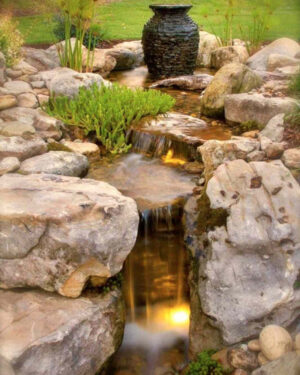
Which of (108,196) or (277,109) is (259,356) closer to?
(108,196)

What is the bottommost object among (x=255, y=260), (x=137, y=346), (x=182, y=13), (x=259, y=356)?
A: (x=137, y=346)

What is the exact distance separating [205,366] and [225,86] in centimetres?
500

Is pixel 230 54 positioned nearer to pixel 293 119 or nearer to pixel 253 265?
pixel 293 119

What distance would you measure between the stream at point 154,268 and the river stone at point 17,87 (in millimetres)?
2345

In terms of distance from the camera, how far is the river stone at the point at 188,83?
380 inches

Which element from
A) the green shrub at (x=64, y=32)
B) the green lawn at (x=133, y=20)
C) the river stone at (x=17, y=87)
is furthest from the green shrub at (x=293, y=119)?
the green shrub at (x=64, y=32)

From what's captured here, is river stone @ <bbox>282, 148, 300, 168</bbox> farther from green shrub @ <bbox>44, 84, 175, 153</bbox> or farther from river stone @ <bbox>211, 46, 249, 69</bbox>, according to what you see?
river stone @ <bbox>211, 46, 249, 69</bbox>

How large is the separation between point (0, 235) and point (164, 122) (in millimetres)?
4008

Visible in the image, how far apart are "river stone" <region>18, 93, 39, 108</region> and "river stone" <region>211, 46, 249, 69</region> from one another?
5.81m

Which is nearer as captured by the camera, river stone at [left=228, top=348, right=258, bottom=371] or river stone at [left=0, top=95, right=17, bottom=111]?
river stone at [left=228, top=348, right=258, bottom=371]

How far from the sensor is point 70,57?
9.45 m

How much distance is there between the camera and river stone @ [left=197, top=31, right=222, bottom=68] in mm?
12359

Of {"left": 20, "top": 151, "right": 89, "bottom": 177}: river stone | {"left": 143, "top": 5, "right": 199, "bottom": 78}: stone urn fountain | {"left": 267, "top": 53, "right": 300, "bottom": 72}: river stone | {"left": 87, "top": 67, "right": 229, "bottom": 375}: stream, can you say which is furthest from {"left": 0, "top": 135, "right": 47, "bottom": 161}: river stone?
{"left": 267, "top": 53, "right": 300, "bottom": 72}: river stone

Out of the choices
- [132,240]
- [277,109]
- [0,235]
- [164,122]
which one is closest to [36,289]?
[0,235]
